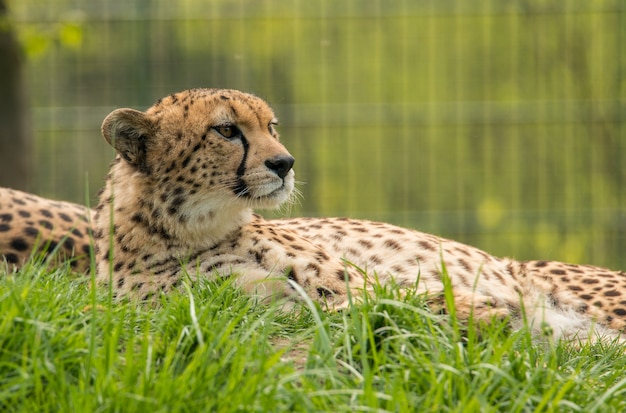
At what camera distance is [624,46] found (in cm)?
881

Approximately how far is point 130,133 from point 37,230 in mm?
1034

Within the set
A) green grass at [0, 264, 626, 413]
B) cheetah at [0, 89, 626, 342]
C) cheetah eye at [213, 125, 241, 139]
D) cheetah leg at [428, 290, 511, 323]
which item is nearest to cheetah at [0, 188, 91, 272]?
cheetah at [0, 89, 626, 342]

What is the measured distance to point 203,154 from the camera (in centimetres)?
373

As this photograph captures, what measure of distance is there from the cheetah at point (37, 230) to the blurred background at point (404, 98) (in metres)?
3.63

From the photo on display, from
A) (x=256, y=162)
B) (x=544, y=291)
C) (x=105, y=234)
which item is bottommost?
(x=544, y=291)

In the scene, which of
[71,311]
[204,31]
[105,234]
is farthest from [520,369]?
[204,31]

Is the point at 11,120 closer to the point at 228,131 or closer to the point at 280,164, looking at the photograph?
the point at 228,131

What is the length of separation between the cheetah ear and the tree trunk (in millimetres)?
3720

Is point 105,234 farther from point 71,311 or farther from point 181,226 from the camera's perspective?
point 71,311

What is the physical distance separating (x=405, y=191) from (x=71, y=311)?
598 cm

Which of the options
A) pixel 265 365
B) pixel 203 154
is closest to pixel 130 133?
pixel 203 154

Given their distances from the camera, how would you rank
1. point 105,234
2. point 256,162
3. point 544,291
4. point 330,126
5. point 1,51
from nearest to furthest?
point 256,162
point 105,234
point 544,291
point 1,51
point 330,126

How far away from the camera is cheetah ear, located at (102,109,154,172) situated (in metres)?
3.77

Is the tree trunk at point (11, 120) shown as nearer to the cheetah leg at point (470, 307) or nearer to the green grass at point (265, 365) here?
the green grass at point (265, 365)
